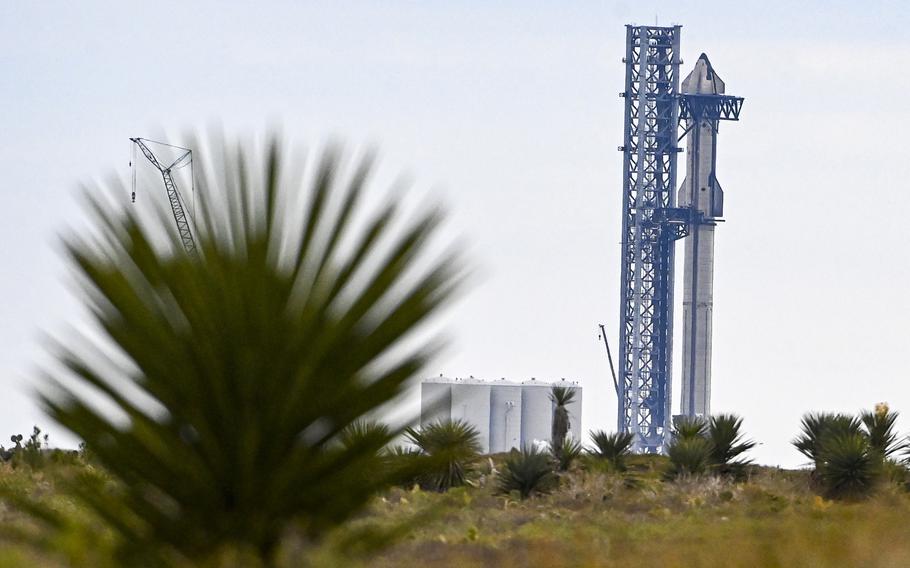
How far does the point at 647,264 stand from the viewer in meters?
108

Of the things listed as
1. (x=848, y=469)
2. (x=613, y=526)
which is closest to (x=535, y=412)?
(x=848, y=469)

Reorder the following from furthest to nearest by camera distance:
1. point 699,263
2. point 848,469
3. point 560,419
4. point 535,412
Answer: point 535,412
point 699,263
point 560,419
point 848,469

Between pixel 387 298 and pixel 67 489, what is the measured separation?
75.6 inches

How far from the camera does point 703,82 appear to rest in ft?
371

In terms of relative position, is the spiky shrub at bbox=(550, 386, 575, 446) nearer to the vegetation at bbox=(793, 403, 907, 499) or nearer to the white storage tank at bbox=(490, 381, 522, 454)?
the vegetation at bbox=(793, 403, 907, 499)

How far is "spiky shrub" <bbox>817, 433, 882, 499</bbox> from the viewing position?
2633 centimetres

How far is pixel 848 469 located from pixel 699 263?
80.3 metres

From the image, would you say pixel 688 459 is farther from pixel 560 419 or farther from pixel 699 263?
pixel 699 263

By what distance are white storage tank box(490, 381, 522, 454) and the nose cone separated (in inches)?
1026

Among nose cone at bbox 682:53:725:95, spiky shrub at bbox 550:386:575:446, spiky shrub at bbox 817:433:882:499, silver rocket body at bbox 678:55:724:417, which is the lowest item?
spiky shrub at bbox 817:433:882:499

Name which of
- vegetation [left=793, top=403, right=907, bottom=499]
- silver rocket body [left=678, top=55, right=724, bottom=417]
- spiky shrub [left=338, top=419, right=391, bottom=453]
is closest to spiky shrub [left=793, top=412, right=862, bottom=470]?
vegetation [left=793, top=403, right=907, bottom=499]

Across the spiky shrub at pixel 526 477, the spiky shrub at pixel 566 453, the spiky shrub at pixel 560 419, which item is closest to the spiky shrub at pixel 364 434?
the spiky shrub at pixel 526 477

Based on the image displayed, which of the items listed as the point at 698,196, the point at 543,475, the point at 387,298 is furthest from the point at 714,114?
the point at 387,298

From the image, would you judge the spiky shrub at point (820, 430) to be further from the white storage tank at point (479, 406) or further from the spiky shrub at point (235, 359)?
the white storage tank at point (479, 406)
